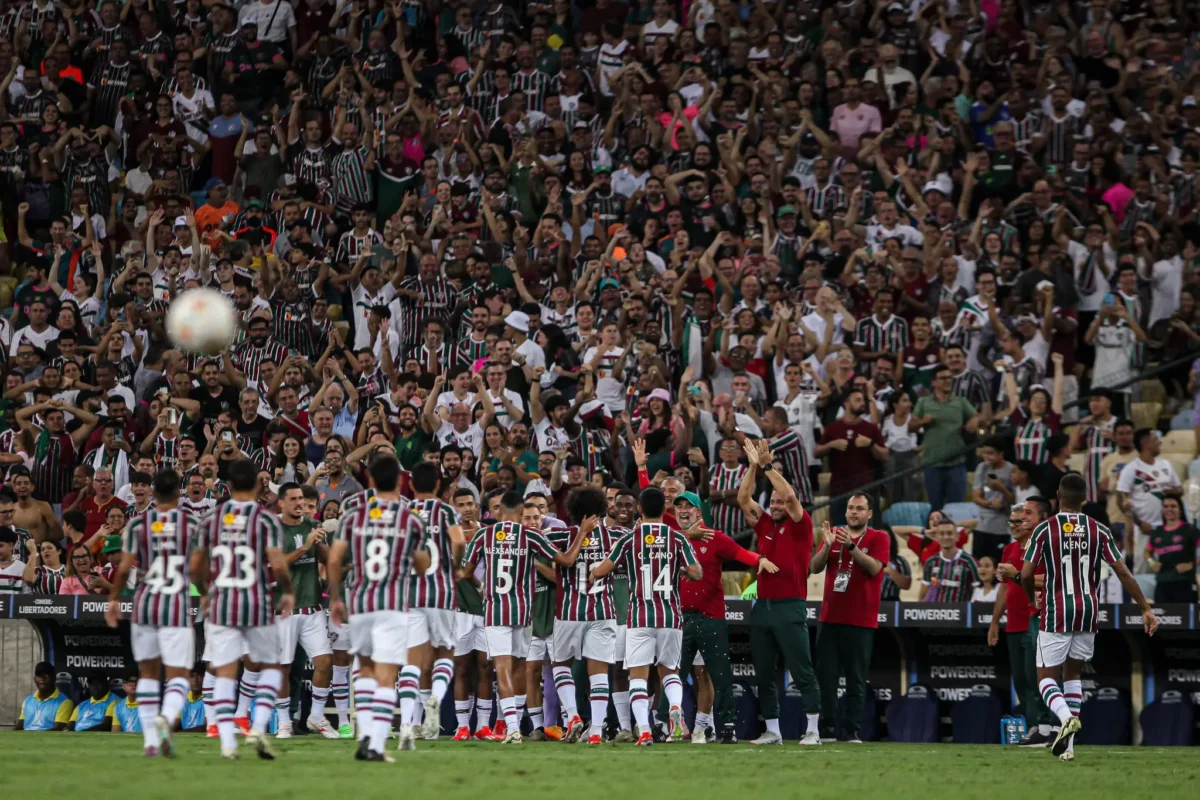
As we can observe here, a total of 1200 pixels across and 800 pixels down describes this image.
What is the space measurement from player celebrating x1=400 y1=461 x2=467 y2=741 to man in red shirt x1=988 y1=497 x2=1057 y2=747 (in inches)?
196

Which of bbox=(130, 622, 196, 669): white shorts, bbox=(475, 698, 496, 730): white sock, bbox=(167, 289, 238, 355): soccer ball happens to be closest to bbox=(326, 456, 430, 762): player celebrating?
bbox=(130, 622, 196, 669): white shorts

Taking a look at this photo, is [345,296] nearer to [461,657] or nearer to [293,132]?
[293,132]

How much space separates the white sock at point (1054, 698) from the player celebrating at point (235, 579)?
20.1 feet

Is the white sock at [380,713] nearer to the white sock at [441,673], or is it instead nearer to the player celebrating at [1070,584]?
the white sock at [441,673]

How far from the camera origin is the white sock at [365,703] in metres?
12.6

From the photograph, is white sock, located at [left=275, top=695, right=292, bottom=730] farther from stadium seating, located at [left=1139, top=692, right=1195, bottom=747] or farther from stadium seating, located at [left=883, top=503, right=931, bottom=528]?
stadium seating, located at [left=1139, top=692, right=1195, bottom=747]

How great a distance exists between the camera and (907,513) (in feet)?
66.7

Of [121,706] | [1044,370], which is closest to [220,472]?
[121,706]

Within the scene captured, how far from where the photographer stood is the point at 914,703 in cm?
1866

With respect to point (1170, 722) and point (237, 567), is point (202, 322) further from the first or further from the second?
point (1170, 722)

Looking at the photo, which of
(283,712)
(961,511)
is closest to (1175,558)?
(961,511)

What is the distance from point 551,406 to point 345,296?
15.6 ft

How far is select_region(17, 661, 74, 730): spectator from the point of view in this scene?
774 inches

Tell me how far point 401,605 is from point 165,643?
5.44 feet
